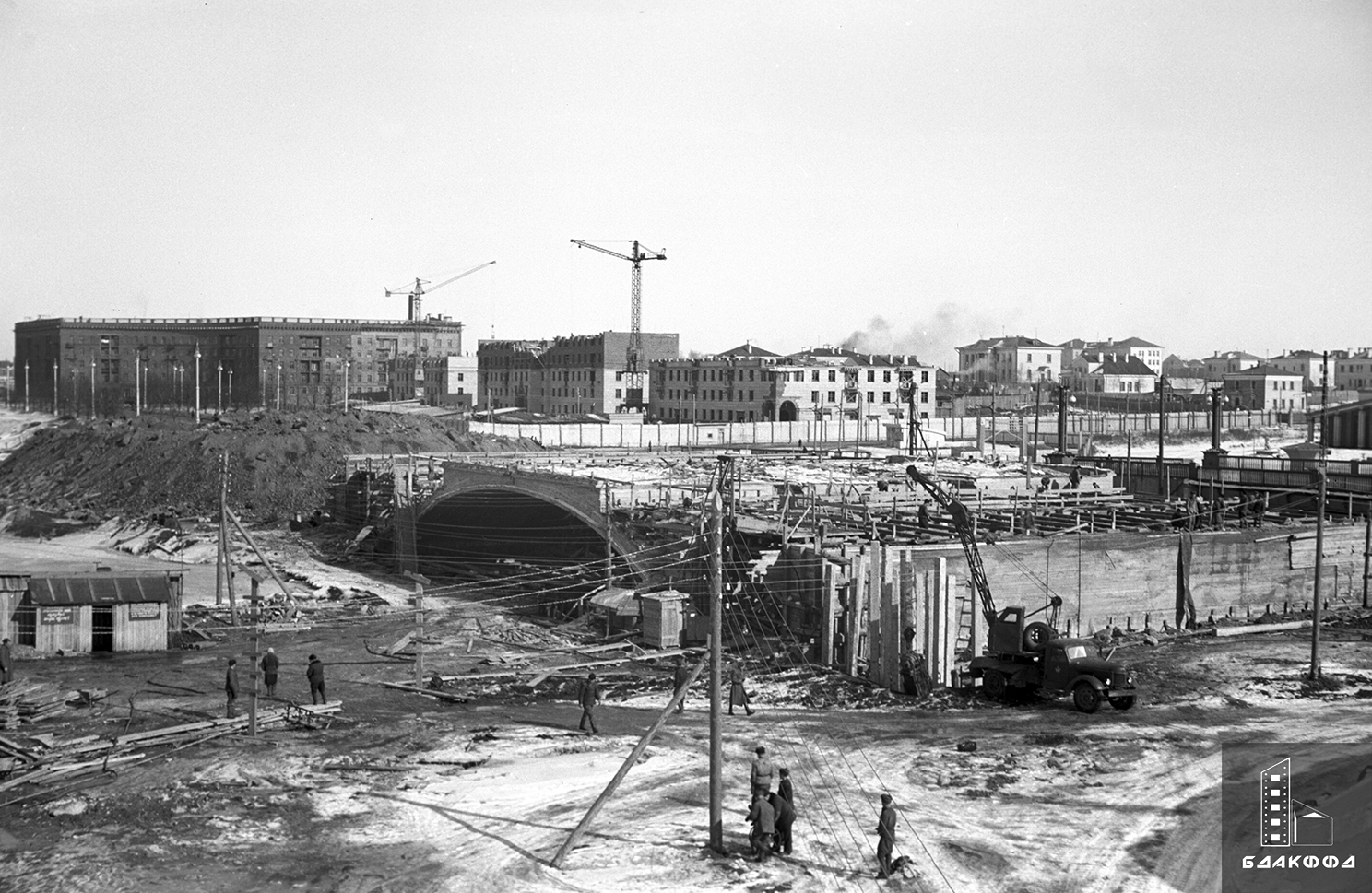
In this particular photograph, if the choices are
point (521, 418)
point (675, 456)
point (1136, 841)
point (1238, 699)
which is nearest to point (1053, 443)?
point (521, 418)

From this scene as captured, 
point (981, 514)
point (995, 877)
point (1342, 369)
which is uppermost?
point (1342, 369)

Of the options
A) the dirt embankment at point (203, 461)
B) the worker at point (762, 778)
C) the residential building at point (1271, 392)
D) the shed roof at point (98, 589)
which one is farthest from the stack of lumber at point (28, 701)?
A: the residential building at point (1271, 392)

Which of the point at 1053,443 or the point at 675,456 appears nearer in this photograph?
the point at 675,456

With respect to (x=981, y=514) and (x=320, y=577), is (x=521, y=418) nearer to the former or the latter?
(x=320, y=577)

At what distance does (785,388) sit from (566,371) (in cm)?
3327

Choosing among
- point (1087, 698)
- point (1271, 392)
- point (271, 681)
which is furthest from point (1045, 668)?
point (1271, 392)

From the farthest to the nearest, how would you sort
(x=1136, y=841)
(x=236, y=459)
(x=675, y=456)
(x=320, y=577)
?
1. (x=236, y=459)
2. (x=675, y=456)
3. (x=320, y=577)
4. (x=1136, y=841)

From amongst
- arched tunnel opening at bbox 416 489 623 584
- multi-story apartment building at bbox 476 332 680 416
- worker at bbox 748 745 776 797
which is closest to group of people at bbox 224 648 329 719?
worker at bbox 748 745 776 797

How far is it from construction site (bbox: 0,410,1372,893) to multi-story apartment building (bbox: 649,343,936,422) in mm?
56760

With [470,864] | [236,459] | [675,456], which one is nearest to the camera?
[470,864]

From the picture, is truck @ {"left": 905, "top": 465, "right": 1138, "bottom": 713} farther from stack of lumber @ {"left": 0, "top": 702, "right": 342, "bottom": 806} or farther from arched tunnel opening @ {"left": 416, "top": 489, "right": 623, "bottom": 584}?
arched tunnel opening @ {"left": 416, "top": 489, "right": 623, "bottom": 584}

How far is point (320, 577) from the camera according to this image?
2359 inches

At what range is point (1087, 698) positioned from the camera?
3039cm

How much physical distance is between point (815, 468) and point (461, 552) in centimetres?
1926
